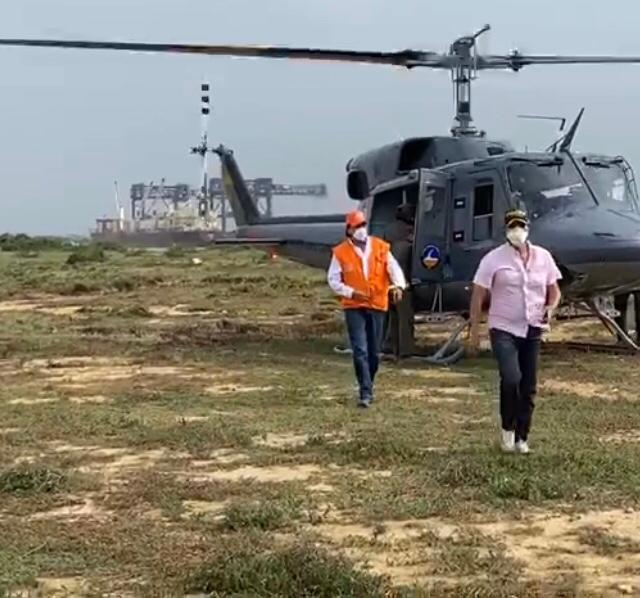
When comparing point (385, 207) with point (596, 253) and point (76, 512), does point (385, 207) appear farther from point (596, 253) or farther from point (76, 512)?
point (76, 512)

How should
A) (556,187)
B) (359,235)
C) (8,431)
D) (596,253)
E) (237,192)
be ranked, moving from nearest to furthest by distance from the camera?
(8,431), (359,235), (596,253), (556,187), (237,192)

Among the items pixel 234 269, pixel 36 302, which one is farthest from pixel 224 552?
pixel 234 269

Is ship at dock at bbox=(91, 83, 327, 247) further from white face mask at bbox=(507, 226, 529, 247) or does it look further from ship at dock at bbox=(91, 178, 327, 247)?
white face mask at bbox=(507, 226, 529, 247)

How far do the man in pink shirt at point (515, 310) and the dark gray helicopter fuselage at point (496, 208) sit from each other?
4161 millimetres

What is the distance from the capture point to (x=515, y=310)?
733 cm

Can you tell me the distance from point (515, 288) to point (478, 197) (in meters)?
5.17

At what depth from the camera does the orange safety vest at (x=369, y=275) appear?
968cm

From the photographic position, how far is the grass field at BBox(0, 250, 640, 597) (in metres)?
4.78

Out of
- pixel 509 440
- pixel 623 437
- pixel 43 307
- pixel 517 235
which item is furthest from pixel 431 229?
pixel 43 307

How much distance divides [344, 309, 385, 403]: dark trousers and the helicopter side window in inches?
115

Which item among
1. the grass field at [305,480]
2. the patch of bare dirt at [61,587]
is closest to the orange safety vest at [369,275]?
the grass field at [305,480]

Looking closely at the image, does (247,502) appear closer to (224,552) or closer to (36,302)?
(224,552)

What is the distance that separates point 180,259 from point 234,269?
9.66m

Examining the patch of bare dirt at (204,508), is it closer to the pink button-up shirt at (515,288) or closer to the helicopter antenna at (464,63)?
the pink button-up shirt at (515,288)
